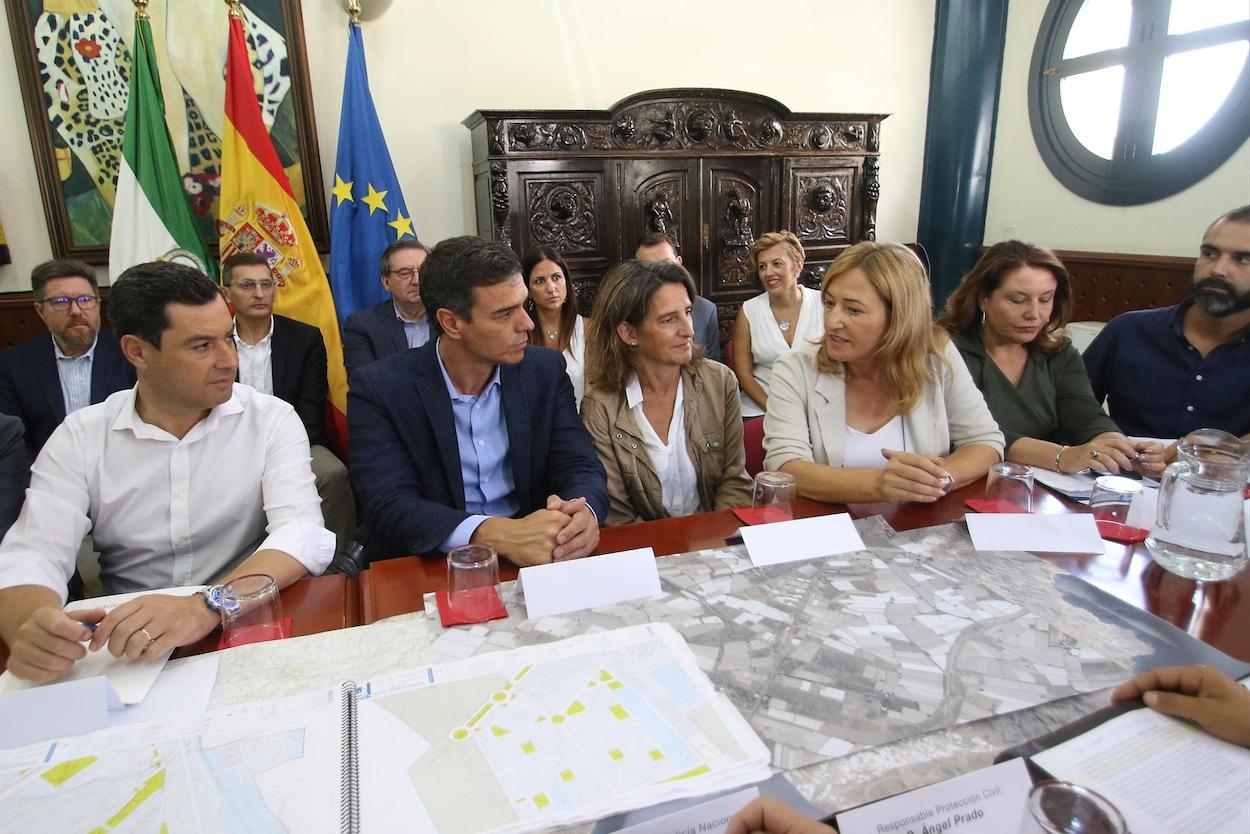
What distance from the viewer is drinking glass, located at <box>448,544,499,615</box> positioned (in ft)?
3.76

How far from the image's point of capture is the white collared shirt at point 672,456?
2.04 metres

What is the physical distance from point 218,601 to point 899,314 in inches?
63.0

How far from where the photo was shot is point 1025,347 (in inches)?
92.1

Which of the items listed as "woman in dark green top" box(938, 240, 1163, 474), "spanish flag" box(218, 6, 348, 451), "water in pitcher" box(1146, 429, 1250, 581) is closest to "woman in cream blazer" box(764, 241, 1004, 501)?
"woman in dark green top" box(938, 240, 1163, 474)

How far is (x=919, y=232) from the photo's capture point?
5.65 metres

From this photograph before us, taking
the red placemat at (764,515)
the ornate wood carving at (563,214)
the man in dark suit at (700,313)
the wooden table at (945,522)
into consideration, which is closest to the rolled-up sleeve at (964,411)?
the wooden table at (945,522)

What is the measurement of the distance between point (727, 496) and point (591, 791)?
4.63 feet

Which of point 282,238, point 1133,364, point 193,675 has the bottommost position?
point 193,675

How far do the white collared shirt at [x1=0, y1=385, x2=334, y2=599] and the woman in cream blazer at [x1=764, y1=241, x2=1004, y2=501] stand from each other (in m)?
1.18

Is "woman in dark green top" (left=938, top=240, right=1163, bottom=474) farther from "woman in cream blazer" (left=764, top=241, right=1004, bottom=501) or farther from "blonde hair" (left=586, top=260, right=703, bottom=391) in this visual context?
"blonde hair" (left=586, top=260, right=703, bottom=391)

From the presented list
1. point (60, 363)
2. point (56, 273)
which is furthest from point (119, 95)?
point (60, 363)

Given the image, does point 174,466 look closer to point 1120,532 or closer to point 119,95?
point 1120,532

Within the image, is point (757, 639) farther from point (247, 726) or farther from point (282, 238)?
point (282, 238)

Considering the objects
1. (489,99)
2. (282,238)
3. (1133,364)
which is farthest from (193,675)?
(489,99)
